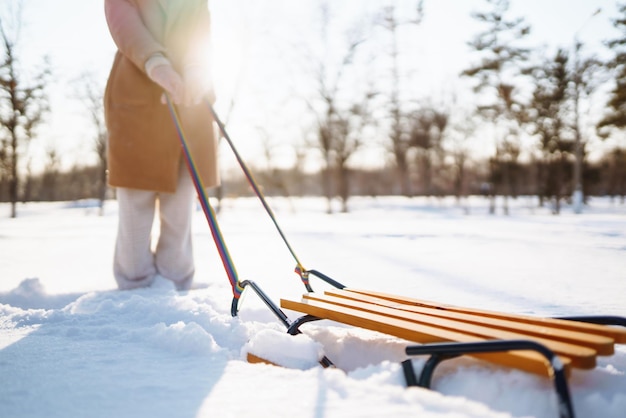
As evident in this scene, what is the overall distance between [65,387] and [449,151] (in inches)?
1440

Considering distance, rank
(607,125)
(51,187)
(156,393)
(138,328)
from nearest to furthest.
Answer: (156,393), (138,328), (607,125), (51,187)

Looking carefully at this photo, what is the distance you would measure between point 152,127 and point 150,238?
2.77 feet

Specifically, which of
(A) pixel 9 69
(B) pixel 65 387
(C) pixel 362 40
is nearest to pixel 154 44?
(B) pixel 65 387

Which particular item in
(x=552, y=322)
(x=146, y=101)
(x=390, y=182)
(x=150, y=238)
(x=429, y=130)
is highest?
(x=429, y=130)

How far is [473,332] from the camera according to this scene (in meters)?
1.30

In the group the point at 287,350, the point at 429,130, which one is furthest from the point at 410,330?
the point at 429,130

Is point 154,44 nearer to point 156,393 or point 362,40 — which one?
point 156,393

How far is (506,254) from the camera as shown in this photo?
4945mm

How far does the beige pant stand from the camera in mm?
3006

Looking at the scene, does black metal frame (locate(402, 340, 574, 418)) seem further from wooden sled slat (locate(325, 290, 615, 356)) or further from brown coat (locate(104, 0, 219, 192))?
brown coat (locate(104, 0, 219, 192))

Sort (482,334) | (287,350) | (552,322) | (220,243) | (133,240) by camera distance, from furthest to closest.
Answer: (133,240)
(220,243)
(287,350)
(552,322)
(482,334)

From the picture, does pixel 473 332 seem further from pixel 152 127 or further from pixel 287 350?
pixel 152 127

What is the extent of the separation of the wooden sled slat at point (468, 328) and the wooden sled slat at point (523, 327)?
25mm

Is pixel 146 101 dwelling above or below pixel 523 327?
above
